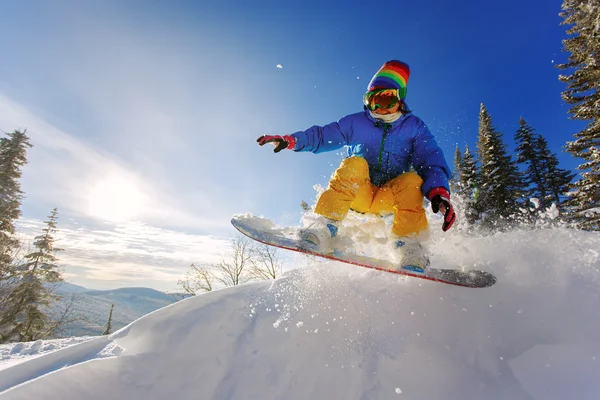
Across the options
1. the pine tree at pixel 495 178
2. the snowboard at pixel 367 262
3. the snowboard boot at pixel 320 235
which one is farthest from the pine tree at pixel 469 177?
the snowboard boot at pixel 320 235

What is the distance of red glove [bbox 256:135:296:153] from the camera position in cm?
312

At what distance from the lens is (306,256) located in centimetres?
285

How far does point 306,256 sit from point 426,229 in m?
1.18

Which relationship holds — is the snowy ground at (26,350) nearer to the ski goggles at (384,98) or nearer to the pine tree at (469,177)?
the ski goggles at (384,98)

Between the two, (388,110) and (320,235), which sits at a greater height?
(388,110)

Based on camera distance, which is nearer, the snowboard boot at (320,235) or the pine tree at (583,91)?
the snowboard boot at (320,235)

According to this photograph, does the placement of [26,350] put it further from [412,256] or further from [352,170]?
[412,256]

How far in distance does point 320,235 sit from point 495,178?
55.3ft

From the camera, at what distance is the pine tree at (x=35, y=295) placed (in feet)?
49.0

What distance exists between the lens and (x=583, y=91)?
1187cm

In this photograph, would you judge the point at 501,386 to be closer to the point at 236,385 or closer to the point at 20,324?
the point at 236,385

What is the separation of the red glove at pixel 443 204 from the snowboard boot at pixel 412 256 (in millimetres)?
301

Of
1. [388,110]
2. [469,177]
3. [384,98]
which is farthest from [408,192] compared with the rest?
Answer: [469,177]

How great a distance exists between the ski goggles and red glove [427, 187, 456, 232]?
1.05 metres
